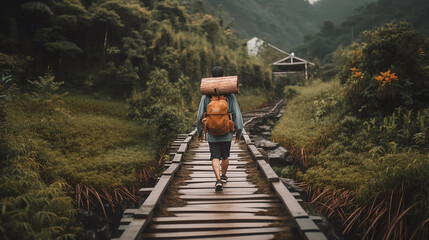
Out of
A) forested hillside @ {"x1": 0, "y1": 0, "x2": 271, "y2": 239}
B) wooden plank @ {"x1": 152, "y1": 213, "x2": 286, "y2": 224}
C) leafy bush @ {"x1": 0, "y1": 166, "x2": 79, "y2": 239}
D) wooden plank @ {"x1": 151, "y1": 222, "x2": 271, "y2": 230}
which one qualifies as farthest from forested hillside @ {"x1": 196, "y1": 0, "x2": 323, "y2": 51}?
wooden plank @ {"x1": 151, "y1": 222, "x2": 271, "y2": 230}

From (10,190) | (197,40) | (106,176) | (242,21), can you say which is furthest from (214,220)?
(242,21)

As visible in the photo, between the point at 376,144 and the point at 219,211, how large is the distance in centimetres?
565

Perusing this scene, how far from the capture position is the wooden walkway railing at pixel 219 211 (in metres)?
3.53

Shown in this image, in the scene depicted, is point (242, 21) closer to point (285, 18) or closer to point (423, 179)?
point (285, 18)

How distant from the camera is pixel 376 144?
759 centimetres

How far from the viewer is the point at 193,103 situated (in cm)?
1418

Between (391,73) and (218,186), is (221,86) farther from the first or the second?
(391,73)

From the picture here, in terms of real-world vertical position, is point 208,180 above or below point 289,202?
below

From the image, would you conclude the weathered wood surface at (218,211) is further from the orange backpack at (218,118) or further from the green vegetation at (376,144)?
the green vegetation at (376,144)

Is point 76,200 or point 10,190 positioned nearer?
point 10,190

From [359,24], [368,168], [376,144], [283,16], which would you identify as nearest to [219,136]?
[368,168]

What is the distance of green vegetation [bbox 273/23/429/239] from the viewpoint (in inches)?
191

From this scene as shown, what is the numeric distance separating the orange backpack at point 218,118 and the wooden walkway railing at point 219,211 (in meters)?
1.17

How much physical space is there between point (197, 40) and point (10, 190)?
1399 cm
